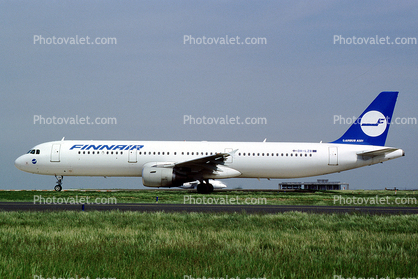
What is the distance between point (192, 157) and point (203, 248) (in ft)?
Result: 80.6

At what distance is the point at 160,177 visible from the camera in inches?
1225

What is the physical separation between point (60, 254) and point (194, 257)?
2.85m

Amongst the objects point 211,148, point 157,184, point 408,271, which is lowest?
point 408,271

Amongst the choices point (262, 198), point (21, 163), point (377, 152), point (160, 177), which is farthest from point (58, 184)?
point (377, 152)

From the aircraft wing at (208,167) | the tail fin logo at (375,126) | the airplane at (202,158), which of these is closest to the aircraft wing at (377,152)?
the airplane at (202,158)

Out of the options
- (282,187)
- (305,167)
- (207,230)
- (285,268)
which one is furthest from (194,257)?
(282,187)

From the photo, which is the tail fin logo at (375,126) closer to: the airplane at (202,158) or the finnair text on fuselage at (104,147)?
the airplane at (202,158)

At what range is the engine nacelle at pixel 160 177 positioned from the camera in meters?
31.2

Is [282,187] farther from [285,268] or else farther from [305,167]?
[285,268]

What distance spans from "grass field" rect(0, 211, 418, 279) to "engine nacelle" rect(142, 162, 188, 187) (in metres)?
16.0

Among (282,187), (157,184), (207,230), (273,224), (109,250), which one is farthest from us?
(282,187)

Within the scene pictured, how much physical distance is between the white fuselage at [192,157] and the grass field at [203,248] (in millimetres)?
18416

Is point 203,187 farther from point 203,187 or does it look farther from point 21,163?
point 21,163

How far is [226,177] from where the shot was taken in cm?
3381
